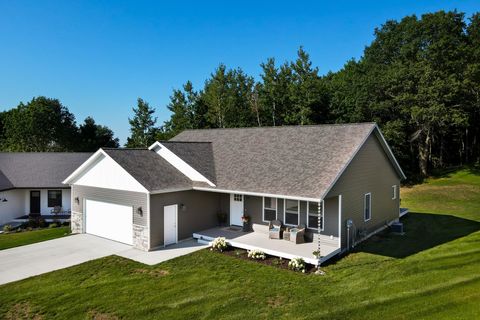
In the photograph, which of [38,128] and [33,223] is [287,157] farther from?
[38,128]

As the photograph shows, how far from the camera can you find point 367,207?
53.4ft

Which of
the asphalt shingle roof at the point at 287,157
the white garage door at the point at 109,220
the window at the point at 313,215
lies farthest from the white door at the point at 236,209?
the white garage door at the point at 109,220

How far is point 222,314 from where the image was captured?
8867 mm

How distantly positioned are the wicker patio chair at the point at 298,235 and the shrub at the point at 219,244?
2.91 meters

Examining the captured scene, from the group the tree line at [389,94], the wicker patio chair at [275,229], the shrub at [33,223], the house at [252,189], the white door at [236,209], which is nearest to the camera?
the house at [252,189]

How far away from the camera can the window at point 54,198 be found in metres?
22.7

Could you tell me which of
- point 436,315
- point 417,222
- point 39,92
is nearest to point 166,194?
point 436,315

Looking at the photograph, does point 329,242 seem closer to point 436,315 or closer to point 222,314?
point 436,315

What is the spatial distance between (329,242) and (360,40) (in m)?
36.5

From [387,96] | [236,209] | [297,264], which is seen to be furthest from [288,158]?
[387,96]

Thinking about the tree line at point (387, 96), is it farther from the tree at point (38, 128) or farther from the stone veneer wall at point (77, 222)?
the stone veneer wall at point (77, 222)

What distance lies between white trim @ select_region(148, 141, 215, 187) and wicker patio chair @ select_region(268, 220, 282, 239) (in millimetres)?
3330

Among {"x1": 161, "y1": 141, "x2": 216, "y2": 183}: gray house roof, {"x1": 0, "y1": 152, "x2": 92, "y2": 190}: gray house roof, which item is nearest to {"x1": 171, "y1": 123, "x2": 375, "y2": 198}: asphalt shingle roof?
{"x1": 161, "y1": 141, "x2": 216, "y2": 183}: gray house roof

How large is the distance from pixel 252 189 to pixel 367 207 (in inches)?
236
